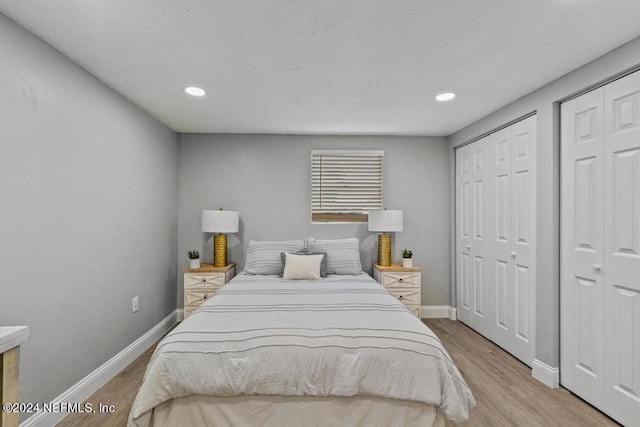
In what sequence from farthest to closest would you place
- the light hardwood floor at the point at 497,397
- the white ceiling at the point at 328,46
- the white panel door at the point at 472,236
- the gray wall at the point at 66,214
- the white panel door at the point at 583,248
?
the white panel door at the point at 472,236 → the white panel door at the point at 583,248 → the light hardwood floor at the point at 497,397 → the gray wall at the point at 66,214 → the white ceiling at the point at 328,46

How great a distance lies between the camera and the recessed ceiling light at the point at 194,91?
9.19 ft

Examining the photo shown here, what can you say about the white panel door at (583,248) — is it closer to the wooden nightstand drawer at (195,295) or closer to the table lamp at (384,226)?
the table lamp at (384,226)

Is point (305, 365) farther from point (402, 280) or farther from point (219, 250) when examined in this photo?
point (219, 250)

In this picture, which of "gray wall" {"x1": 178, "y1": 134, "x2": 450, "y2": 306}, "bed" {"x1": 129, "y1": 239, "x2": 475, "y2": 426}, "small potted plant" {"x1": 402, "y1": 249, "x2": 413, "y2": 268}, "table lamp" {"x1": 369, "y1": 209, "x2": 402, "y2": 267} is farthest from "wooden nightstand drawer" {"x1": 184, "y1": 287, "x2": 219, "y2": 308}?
"small potted plant" {"x1": 402, "y1": 249, "x2": 413, "y2": 268}

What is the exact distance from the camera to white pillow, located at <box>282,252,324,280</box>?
138 inches

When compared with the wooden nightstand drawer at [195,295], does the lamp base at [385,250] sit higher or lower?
higher

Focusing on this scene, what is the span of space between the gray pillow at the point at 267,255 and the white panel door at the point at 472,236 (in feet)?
6.59

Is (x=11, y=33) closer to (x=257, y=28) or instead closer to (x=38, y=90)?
(x=38, y=90)

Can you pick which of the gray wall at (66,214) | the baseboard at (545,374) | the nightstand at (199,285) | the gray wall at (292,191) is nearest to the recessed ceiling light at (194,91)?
the gray wall at (66,214)

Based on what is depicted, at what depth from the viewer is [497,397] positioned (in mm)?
2465

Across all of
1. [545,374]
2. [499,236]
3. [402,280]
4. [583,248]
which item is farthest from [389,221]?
[545,374]

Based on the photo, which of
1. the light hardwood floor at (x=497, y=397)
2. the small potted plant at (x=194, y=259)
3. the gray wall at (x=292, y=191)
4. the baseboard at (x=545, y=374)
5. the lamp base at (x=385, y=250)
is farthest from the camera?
the gray wall at (x=292, y=191)

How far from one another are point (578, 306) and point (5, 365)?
3.37 m

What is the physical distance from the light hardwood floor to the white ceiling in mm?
2418
